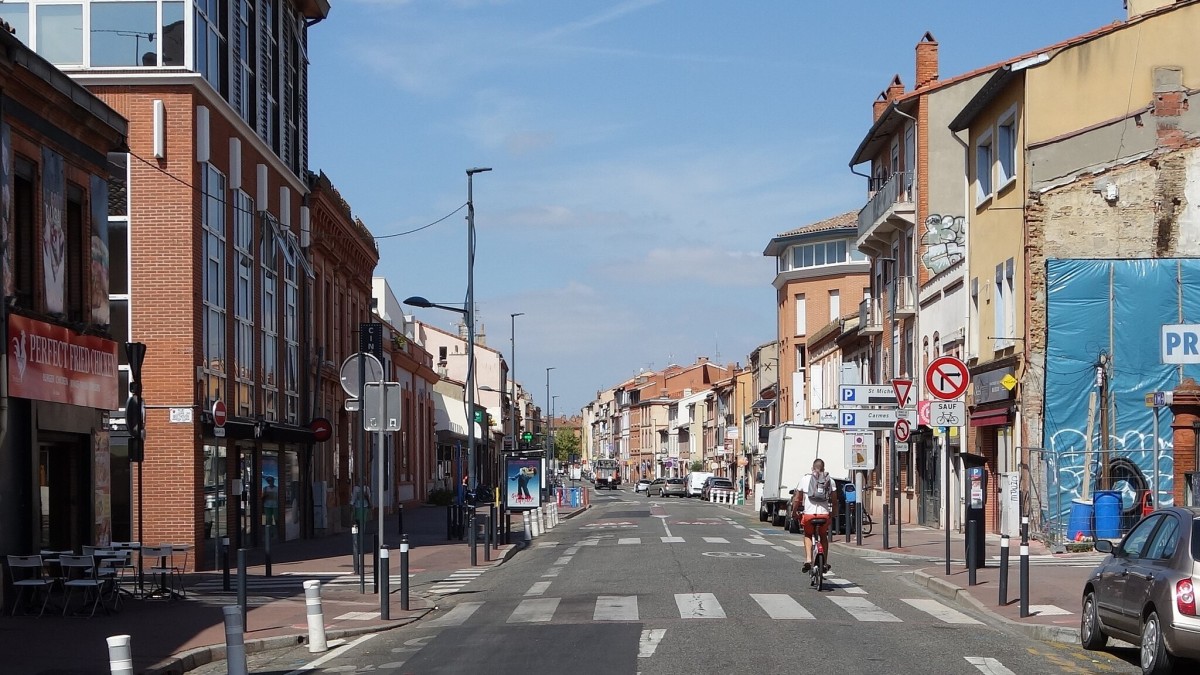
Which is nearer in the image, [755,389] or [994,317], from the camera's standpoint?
[994,317]

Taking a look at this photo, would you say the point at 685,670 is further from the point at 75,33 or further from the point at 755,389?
the point at 755,389

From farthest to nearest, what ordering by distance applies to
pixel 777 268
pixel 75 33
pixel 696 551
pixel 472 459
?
pixel 777 268, pixel 472 459, pixel 696 551, pixel 75 33

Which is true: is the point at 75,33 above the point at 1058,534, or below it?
above

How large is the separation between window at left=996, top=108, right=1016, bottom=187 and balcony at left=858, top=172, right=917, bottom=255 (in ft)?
31.1

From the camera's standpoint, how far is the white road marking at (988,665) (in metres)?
11.6

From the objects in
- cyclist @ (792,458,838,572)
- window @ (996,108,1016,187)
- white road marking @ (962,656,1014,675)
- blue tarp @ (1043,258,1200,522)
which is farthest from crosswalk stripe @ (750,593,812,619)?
window @ (996,108,1016,187)

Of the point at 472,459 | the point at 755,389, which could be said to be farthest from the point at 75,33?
the point at 755,389

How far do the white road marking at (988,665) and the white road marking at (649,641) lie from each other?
2697 mm

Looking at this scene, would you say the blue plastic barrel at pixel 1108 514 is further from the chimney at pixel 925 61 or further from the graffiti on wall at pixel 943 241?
the chimney at pixel 925 61

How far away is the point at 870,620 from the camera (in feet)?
51.1

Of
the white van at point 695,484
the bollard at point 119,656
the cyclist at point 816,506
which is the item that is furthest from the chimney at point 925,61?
the white van at point 695,484

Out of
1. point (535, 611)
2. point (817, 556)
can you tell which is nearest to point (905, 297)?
point (817, 556)

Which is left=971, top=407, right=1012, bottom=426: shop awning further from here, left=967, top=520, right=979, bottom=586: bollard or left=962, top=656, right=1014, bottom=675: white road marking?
left=962, top=656, right=1014, bottom=675: white road marking

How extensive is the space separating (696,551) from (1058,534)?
733cm
